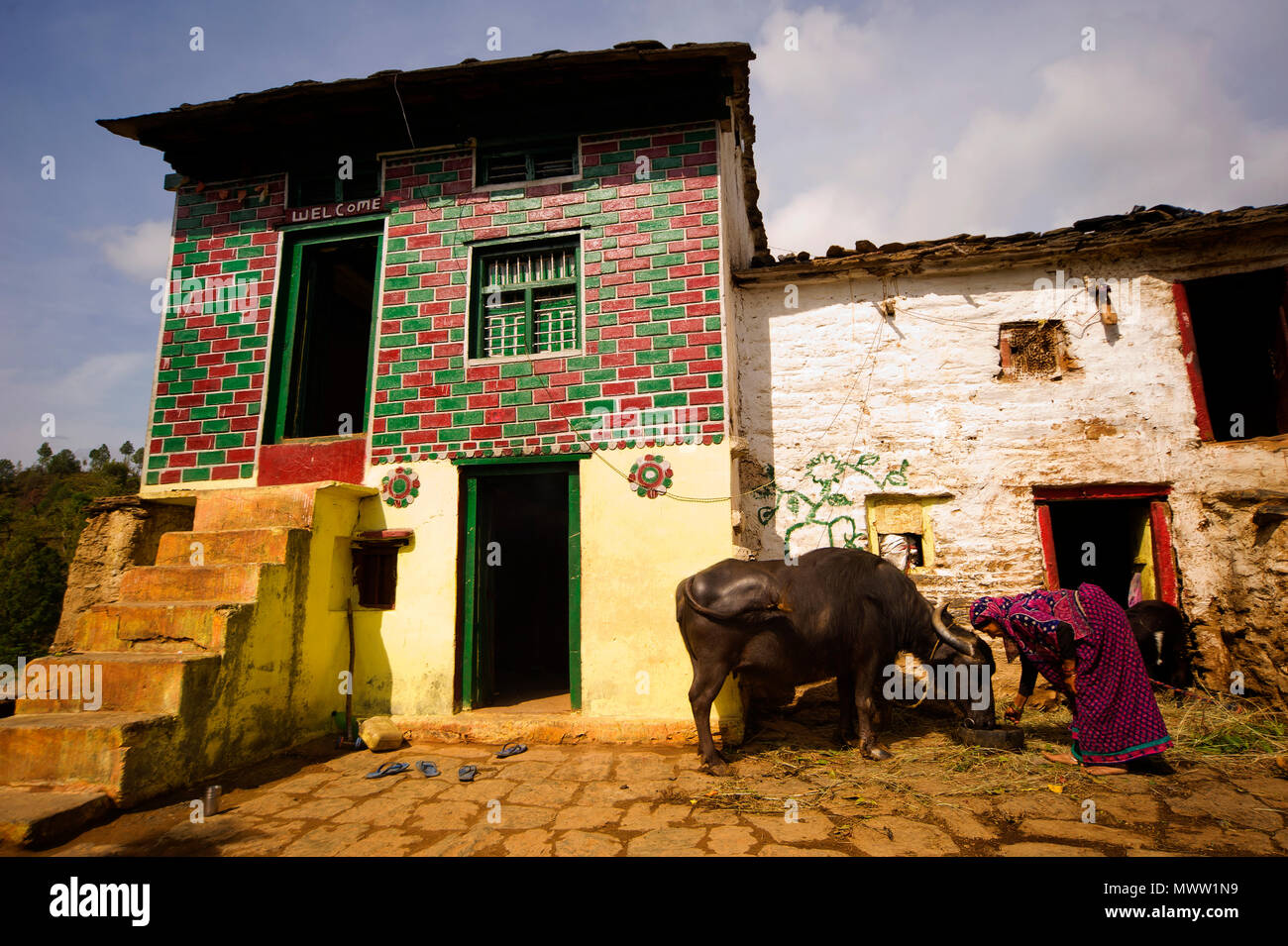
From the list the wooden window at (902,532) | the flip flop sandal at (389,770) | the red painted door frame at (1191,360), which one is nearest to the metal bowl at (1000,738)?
the wooden window at (902,532)

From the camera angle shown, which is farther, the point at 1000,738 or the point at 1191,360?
the point at 1191,360

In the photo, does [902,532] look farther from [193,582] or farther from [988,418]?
[193,582]

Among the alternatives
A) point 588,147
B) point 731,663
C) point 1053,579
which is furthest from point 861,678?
point 588,147

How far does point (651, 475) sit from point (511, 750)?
2.95 metres

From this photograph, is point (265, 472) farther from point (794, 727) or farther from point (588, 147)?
point (794, 727)

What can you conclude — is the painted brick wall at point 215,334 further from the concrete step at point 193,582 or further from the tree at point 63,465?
the tree at point 63,465

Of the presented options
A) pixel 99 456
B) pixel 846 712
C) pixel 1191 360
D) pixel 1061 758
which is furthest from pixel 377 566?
pixel 99 456

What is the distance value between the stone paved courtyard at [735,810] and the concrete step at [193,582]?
153cm

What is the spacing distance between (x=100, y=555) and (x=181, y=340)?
2757 mm

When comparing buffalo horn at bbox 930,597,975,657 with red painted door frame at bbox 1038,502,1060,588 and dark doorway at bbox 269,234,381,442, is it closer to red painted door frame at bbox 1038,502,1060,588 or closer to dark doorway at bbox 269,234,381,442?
red painted door frame at bbox 1038,502,1060,588

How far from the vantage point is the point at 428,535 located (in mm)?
6477

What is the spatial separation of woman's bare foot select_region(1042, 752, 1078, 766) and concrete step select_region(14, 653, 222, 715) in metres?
6.82

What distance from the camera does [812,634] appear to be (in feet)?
17.0

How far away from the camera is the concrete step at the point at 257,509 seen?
237 inches
